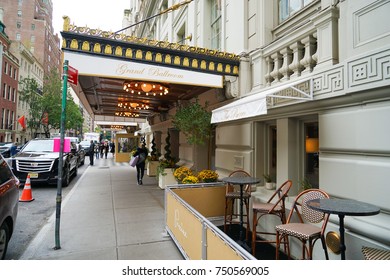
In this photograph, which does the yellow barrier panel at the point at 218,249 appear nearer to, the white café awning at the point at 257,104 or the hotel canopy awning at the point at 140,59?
the white café awning at the point at 257,104

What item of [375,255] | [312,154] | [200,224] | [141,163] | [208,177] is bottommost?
[375,255]

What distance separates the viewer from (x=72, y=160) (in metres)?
11.8

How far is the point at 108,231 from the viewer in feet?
16.5

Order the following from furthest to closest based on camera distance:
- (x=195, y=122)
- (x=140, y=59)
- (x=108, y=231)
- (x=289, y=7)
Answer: (x=195, y=122), (x=289, y=7), (x=140, y=59), (x=108, y=231)

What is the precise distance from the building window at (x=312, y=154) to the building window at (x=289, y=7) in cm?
258

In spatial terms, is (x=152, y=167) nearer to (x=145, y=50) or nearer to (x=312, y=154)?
(x=145, y=50)

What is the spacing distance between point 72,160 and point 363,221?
11858mm

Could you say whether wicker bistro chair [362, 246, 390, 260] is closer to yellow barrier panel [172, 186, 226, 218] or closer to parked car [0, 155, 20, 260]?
yellow barrier panel [172, 186, 226, 218]

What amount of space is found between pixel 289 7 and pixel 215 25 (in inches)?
157

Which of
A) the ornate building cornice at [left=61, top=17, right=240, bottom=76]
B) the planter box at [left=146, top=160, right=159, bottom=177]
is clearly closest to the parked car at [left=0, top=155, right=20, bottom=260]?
the ornate building cornice at [left=61, top=17, right=240, bottom=76]

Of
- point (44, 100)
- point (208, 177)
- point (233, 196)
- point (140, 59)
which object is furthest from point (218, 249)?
point (44, 100)

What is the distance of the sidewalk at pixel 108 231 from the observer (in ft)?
13.3
